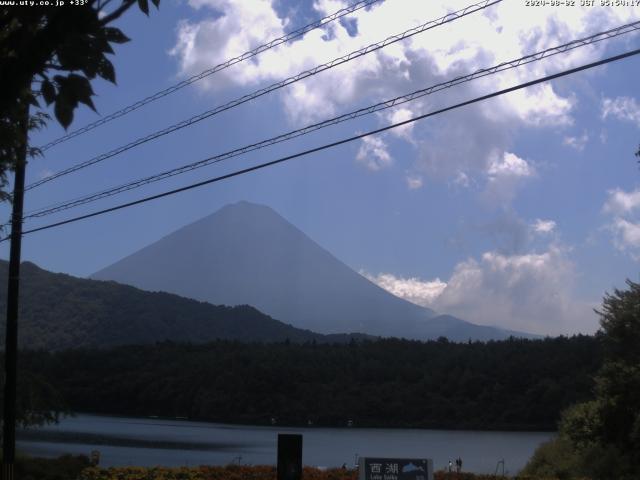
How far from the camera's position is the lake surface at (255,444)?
4131cm

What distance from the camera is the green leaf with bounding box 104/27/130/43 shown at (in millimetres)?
Answer: 4332

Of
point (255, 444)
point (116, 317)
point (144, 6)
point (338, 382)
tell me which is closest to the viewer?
point (144, 6)

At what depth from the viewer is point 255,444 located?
56969 millimetres

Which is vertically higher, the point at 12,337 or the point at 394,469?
the point at 12,337

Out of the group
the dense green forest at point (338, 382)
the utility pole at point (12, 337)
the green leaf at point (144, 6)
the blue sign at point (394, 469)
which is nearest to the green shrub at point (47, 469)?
the utility pole at point (12, 337)

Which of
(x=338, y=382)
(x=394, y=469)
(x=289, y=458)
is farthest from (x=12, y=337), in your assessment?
(x=338, y=382)

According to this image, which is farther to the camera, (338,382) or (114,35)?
(338,382)

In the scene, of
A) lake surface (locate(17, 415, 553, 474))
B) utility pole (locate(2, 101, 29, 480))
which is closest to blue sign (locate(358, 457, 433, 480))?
utility pole (locate(2, 101, 29, 480))

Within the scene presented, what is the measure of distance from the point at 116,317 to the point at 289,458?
140881mm

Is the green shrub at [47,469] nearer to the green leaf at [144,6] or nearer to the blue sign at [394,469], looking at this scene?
the blue sign at [394,469]

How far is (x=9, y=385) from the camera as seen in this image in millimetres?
16281

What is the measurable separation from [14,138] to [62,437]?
5457cm

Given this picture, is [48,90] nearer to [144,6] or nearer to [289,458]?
[144,6]

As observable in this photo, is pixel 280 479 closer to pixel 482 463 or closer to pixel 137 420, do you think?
pixel 482 463
